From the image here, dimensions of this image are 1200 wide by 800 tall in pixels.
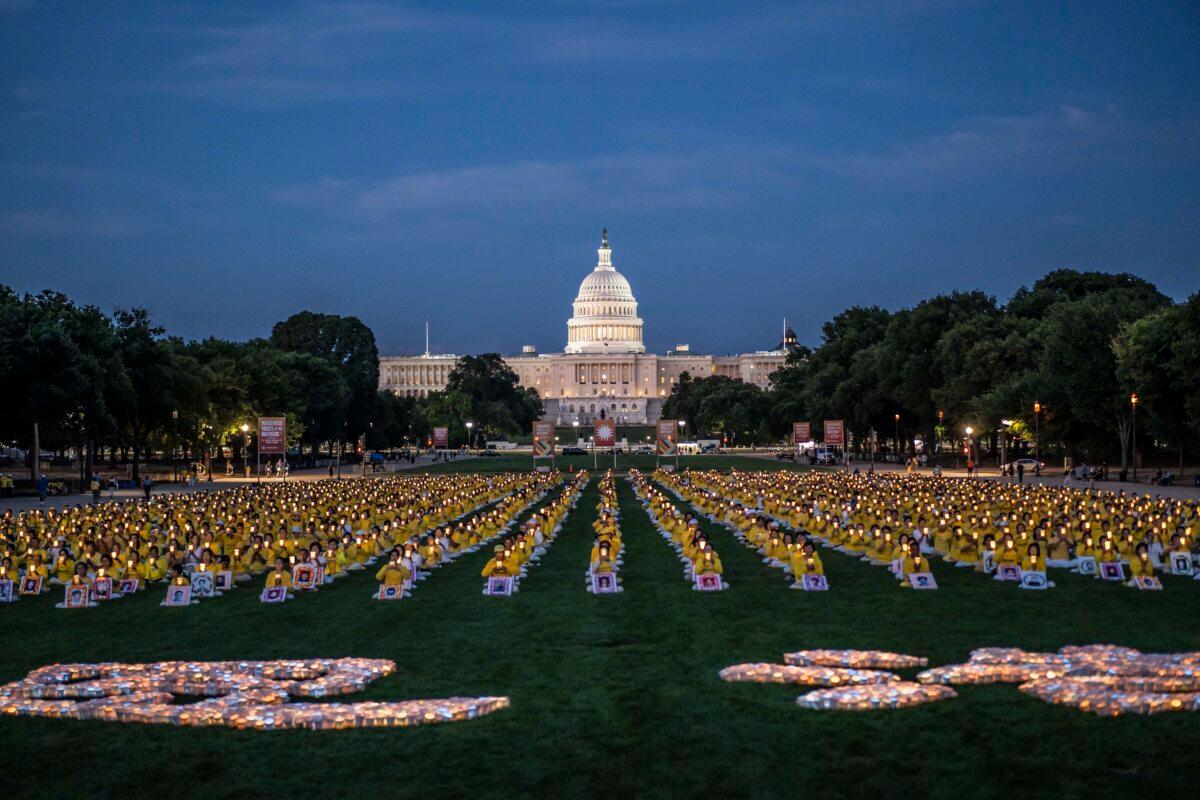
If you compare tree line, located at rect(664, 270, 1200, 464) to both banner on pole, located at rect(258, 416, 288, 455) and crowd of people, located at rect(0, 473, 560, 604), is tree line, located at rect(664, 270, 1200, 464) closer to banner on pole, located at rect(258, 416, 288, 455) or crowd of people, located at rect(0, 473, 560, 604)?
crowd of people, located at rect(0, 473, 560, 604)

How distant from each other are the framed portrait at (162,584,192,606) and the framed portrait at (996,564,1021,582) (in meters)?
13.7

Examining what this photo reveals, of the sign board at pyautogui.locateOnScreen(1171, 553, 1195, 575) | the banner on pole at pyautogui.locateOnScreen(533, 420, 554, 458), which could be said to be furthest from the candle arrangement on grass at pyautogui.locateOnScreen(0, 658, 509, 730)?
the banner on pole at pyautogui.locateOnScreen(533, 420, 554, 458)

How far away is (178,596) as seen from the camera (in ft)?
73.7

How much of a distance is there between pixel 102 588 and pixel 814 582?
39.1 feet

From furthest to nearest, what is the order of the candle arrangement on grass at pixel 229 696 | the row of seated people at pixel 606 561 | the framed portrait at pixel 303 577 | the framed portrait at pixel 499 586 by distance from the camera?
the framed portrait at pixel 303 577 → the row of seated people at pixel 606 561 → the framed portrait at pixel 499 586 → the candle arrangement on grass at pixel 229 696

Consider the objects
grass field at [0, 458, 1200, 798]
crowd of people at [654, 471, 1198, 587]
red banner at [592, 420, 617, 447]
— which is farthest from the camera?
red banner at [592, 420, 617, 447]

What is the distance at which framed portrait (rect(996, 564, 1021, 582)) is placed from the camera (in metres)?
24.1

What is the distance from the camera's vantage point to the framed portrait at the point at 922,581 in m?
23.2

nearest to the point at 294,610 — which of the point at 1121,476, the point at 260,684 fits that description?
the point at 260,684

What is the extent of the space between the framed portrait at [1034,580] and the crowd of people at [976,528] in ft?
0.55

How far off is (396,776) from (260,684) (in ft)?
13.1

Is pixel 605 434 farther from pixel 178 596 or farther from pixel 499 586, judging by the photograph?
pixel 178 596

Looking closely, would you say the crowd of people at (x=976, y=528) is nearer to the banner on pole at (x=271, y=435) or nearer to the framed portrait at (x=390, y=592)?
the framed portrait at (x=390, y=592)

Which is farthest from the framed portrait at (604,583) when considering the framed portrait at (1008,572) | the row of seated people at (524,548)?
the framed portrait at (1008,572)
